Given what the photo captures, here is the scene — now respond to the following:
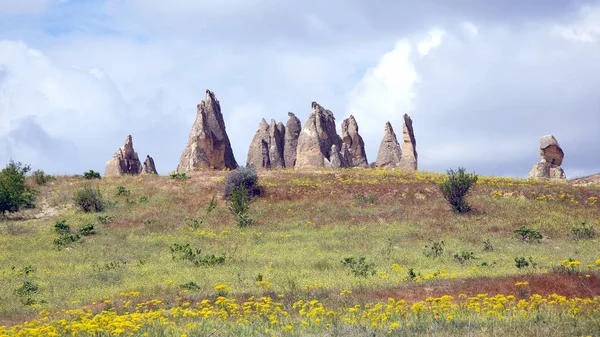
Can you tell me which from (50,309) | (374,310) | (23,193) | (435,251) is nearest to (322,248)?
(435,251)

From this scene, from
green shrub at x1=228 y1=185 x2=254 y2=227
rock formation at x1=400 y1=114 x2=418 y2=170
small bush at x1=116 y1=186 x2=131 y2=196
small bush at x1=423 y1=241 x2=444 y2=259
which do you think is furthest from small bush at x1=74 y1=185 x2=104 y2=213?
rock formation at x1=400 y1=114 x2=418 y2=170

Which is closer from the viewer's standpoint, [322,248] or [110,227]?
[322,248]

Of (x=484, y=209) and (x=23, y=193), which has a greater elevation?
(x=23, y=193)

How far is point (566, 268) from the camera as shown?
1848 cm

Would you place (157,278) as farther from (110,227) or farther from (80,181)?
(80,181)

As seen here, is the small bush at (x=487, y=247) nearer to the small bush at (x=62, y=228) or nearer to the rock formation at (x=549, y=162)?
the small bush at (x=62, y=228)

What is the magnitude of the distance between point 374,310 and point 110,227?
25.7 metres

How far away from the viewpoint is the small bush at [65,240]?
30034 mm

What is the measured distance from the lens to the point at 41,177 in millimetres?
46188

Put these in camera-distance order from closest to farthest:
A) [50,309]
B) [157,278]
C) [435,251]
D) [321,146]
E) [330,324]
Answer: [330,324], [50,309], [157,278], [435,251], [321,146]

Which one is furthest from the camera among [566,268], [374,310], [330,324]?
[566,268]

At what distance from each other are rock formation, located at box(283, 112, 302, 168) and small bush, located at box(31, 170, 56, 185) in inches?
1094

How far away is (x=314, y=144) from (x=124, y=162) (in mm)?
17705

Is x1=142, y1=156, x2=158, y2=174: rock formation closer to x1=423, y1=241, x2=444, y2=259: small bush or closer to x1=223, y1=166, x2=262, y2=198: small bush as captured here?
x1=223, y1=166, x2=262, y2=198: small bush
